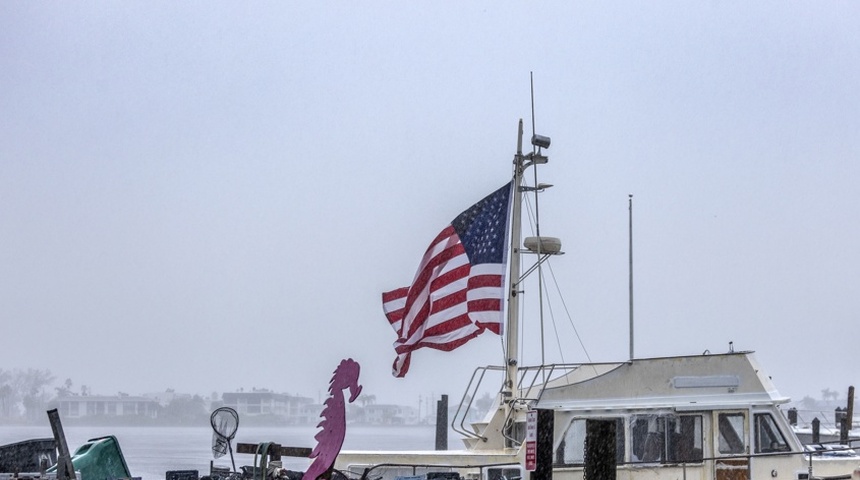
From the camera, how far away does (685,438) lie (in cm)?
1653

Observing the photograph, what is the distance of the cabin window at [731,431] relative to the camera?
16453 millimetres

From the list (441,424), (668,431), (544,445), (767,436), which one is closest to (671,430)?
(668,431)

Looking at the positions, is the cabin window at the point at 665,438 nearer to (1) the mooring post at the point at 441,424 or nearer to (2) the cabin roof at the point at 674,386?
(2) the cabin roof at the point at 674,386

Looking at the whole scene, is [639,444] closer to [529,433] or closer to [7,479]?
[529,433]

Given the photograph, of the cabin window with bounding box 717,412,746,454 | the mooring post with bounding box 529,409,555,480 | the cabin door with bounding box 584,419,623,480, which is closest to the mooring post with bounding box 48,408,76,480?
the mooring post with bounding box 529,409,555,480

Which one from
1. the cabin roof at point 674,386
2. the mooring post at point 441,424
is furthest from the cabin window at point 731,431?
the mooring post at point 441,424

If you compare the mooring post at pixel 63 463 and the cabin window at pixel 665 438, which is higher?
the cabin window at pixel 665 438

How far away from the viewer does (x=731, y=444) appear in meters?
16.5

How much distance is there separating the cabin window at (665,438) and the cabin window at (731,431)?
0.31m

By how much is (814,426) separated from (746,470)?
2018cm

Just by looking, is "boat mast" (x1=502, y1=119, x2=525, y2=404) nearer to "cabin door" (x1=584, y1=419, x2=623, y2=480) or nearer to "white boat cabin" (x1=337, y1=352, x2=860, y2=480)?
"white boat cabin" (x1=337, y1=352, x2=860, y2=480)

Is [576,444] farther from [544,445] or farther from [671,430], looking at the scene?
[544,445]

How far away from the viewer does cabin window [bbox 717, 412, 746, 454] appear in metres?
16.5

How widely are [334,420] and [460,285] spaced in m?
7.07
